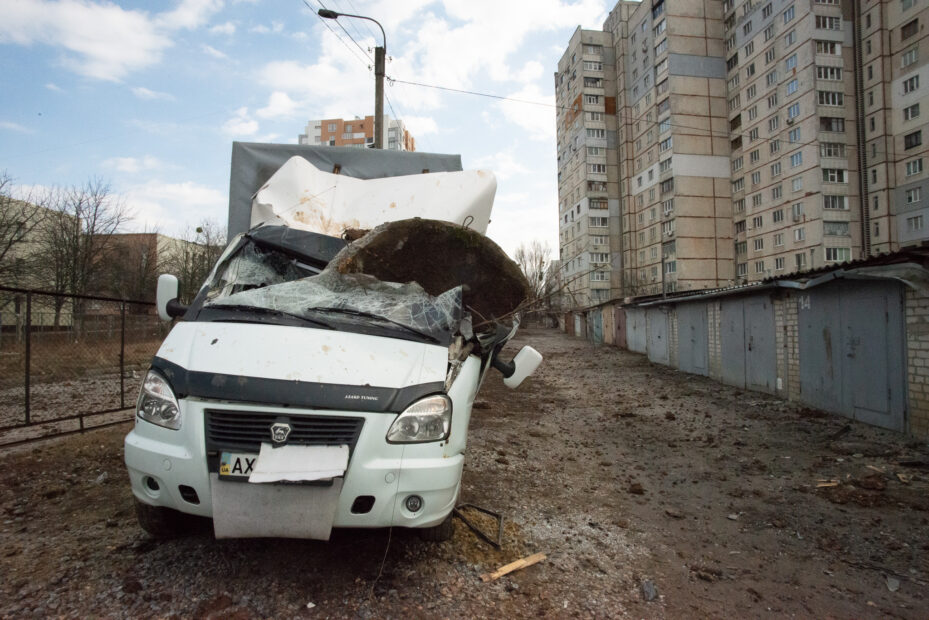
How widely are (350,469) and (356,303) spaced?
43.1 inches

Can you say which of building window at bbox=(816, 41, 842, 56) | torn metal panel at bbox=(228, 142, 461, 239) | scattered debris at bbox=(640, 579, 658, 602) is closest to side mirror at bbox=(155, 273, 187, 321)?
torn metal panel at bbox=(228, 142, 461, 239)

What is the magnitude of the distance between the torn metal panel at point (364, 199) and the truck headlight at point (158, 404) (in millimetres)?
2177

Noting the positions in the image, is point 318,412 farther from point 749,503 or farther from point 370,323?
point 749,503

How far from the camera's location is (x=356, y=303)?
3020 millimetres

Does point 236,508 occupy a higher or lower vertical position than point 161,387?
lower

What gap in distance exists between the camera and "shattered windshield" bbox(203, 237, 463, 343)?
2885mm

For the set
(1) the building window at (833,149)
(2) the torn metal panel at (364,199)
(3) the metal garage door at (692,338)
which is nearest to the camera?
(2) the torn metal panel at (364,199)

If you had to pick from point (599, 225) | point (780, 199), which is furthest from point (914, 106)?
point (599, 225)

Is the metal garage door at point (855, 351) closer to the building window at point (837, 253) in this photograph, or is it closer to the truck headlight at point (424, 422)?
the truck headlight at point (424, 422)

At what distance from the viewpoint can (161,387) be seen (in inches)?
98.9

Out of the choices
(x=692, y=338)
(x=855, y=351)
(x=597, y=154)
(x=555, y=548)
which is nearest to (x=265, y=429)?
(x=555, y=548)

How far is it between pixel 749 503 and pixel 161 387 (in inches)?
194

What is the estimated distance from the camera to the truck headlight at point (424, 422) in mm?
2416

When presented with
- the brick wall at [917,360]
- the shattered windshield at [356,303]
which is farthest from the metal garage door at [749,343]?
the shattered windshield at [356,303]
